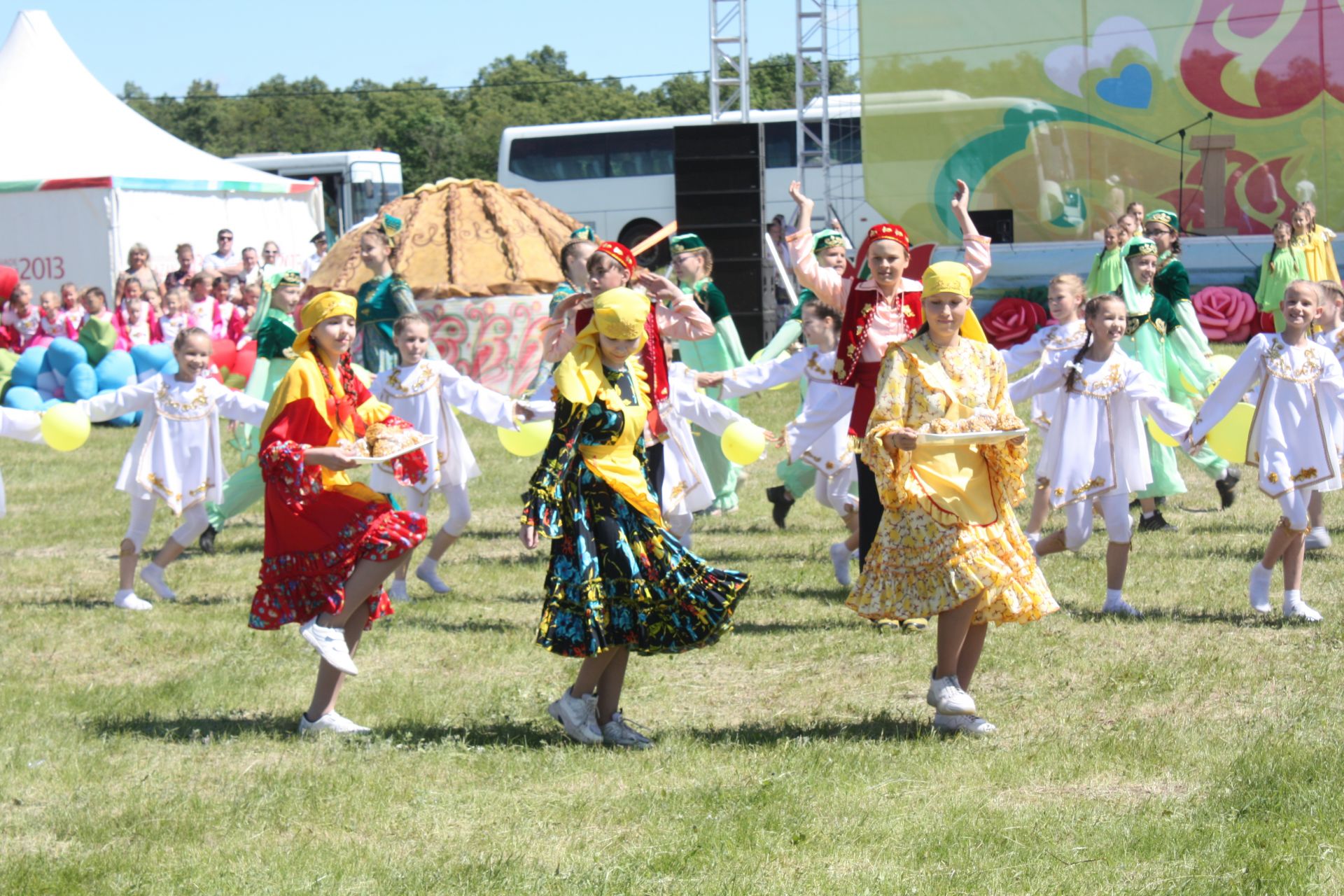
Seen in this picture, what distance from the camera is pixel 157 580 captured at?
898 centimetres

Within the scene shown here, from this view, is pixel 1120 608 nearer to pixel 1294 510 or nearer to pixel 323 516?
pixel 1294 510

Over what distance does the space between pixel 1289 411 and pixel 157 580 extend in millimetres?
6153

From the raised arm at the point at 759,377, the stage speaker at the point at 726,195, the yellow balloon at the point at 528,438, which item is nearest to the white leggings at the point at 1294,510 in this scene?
the raised arm at the point at 759,377

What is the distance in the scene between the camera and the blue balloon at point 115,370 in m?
17.6

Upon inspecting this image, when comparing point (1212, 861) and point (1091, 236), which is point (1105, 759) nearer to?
point (1212, 861)

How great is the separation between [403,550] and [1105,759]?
2601 mm

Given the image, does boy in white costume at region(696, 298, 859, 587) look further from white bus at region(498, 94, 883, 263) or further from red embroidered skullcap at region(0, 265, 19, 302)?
white bus at region(498, 94, 883, 263)

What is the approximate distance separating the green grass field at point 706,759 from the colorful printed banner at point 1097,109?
14658 millimetres

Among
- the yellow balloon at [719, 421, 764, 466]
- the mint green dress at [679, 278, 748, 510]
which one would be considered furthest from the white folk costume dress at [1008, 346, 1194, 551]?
the mint green dress at [679, 278, 748, 510]

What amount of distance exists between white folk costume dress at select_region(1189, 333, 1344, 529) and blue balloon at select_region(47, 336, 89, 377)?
1363cm

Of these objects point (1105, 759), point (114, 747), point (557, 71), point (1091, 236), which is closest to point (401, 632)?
point (114, 747)

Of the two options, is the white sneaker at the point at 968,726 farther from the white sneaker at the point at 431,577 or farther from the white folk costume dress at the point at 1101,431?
the white sneaker at the point at 431,577

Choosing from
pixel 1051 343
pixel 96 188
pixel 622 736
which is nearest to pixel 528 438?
pixel 1051 343

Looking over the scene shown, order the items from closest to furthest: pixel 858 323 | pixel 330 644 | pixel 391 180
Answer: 1. pixel 330 644
2. pixel 858 323
3. pixel 391 180
